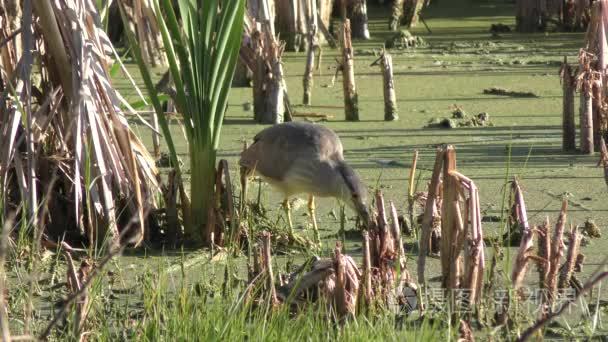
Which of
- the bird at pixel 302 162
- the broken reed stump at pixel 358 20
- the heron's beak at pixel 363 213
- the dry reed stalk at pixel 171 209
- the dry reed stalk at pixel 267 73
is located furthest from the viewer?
the broken reed stump at pixel 358 20

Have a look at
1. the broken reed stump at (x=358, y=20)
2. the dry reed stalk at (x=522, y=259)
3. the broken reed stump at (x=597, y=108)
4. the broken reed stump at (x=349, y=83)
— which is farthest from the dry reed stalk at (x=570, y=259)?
the broken reed stump at (x=358, y=20)

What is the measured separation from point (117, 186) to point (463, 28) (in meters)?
7.60

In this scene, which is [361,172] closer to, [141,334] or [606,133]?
[606,133]

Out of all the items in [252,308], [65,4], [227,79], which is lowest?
[252,308]

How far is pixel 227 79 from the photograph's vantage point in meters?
4.90

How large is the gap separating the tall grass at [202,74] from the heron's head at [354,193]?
2.07 ft

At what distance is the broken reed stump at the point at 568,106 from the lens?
616 cm

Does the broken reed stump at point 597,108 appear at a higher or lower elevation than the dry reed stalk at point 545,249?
higher

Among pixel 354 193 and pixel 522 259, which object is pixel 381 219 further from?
pixel 354 193

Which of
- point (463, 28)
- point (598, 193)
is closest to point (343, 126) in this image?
point (598, 193)

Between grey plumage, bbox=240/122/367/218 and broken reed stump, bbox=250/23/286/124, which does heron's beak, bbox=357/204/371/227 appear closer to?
grey plumage, bbox=240/122/367/218

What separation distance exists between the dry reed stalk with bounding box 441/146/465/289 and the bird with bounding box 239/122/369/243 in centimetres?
135

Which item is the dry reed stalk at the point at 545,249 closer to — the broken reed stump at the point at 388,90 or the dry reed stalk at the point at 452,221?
the dry reed stalk at the point at 452,221

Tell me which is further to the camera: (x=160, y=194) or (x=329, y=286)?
(x=160, y=194)
